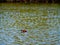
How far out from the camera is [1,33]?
479cm

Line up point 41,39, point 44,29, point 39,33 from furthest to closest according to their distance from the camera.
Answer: point 44,29
point 39,33
point 41,39

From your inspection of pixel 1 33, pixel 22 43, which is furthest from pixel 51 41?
pixel 1 33

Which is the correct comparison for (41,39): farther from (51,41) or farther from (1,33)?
(1,33)

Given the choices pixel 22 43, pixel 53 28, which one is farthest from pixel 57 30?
pixel 22 43

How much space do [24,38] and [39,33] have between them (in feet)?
1.69

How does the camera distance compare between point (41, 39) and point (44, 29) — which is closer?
point (41, 39)

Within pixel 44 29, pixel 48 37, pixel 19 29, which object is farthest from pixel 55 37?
pixel 19 29

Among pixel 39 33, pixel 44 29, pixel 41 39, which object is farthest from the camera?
pixel 44 29

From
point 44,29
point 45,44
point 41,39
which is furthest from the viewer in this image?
point 44,29

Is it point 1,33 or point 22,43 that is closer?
point 22,43

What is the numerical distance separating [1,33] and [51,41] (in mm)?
1264

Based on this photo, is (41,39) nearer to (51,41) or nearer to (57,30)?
(51,41)

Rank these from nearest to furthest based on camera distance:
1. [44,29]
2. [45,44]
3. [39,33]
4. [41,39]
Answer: [45,44] → [41,39] → [39,33] → [44,29]

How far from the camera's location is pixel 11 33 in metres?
4.77
